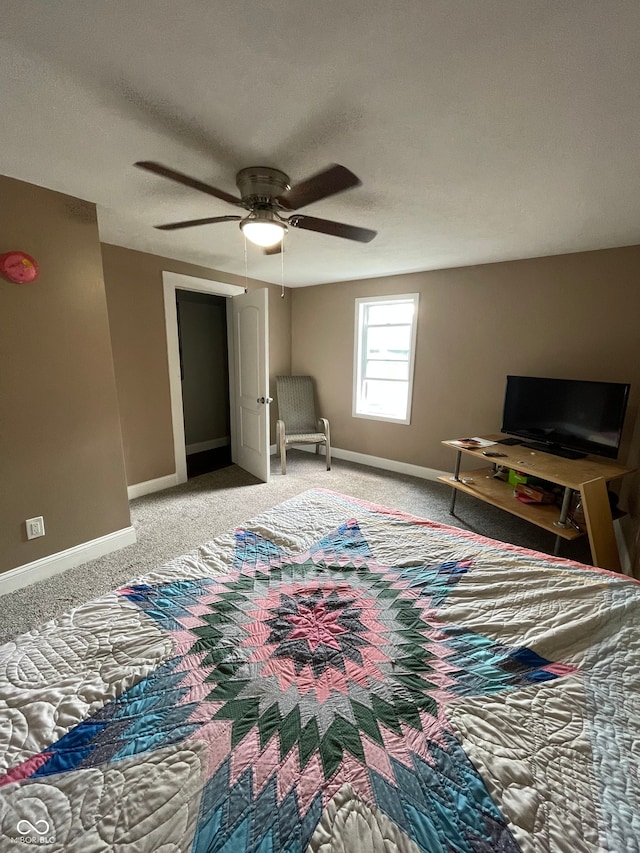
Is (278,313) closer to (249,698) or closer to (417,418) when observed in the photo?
(417,418)

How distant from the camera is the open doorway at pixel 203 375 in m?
4.80

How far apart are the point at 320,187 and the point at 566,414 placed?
253 cm

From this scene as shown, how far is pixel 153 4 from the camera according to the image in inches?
37.3

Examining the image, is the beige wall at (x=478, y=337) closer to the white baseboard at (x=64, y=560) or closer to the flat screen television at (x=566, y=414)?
the flat screen television at (x=566, y=414)

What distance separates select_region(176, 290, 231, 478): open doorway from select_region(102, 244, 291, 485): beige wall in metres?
1.00

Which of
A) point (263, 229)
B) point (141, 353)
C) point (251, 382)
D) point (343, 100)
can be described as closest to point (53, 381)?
point (141, 353)

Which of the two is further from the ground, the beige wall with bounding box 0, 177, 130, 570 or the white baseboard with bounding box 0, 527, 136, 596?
the beige wall with bounding box 0, 177, 130, 570

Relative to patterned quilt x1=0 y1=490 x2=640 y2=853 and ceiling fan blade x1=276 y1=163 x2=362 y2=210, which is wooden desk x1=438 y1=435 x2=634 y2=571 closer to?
patterned quilt x1=0 y1=490 x2=640 y2=853

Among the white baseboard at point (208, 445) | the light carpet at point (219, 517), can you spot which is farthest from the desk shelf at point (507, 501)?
the white baseboard at point (208, 445)

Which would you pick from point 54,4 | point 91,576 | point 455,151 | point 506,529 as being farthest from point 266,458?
point 54,4

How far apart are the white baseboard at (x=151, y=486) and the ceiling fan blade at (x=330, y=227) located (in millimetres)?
2786

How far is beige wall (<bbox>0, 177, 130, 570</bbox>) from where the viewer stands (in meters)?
1.99

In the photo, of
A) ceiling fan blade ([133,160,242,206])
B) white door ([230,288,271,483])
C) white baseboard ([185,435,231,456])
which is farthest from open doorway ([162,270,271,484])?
ceiling fan blade ([133,160,242,206])

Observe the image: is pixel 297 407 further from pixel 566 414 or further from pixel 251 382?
pixel 566 414
